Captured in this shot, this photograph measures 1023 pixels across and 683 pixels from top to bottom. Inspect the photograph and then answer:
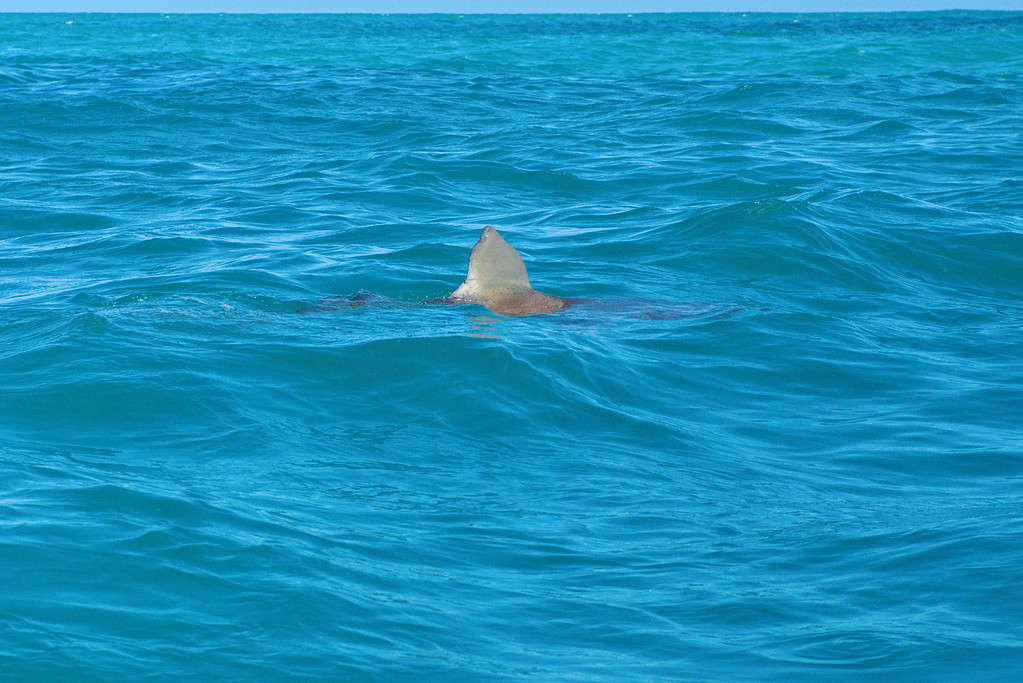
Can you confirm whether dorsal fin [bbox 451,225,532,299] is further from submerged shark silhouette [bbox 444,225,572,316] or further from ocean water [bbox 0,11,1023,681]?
ocean water [bbox 0,11,1023,681]

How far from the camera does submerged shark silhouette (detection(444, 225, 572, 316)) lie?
32.9 feet

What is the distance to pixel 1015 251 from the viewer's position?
12930 millimetres

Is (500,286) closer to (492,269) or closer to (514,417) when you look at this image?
(492,269)

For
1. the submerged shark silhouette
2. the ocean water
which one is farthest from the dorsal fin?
the ocean water

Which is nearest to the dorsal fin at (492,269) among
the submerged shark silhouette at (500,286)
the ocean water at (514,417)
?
the submerged shark silhouette at (500,286)

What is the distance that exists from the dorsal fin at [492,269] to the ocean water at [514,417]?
271mm

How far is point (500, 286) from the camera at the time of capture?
33.6 ft

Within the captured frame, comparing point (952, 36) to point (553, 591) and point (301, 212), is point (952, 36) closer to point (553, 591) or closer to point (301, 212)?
point (301, 212)

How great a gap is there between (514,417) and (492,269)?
7.97 ft

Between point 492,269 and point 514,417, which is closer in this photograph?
point 514,417

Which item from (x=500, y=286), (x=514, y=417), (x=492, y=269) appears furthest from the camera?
(x=500, y=286)

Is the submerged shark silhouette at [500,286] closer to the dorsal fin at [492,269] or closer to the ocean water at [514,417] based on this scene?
the dorsal fin at [492,269]

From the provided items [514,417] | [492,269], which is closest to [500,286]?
[492,269]

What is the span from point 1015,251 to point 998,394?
4716 mm
